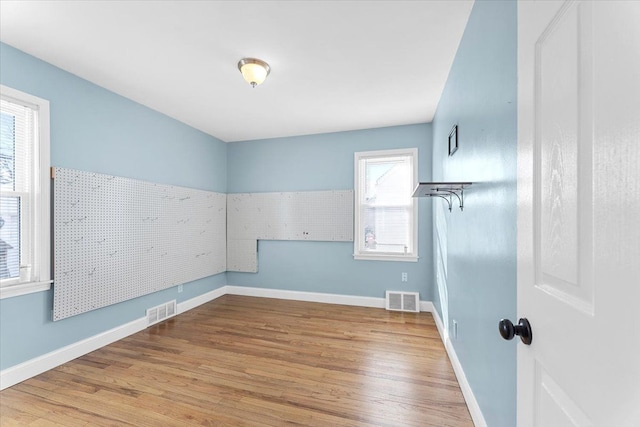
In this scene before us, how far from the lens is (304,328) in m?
3.37

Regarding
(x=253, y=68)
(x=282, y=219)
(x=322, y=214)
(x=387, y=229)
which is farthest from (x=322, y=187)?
(x=253, y=68)

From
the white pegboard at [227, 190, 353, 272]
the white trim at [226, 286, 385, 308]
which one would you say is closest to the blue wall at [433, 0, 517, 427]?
the white trim at [226, 286, 385, 308]

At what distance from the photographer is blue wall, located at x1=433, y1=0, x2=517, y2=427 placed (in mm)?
1251

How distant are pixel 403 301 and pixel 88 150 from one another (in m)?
4.09

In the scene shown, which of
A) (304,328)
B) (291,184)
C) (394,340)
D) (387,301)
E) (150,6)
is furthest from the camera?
(291,184)

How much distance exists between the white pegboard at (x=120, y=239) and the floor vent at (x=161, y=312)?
0.24m

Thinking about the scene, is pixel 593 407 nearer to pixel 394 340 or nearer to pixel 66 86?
pixel 394 340

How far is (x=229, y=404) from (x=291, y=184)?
3.19 m

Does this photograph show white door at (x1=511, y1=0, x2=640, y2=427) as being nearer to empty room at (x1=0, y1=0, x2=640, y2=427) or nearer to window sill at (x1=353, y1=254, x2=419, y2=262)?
empty room at (x1=0, y1=0, x2=640, y2=427)

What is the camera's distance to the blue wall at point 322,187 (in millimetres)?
4055

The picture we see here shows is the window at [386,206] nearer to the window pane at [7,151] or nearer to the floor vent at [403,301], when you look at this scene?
the floor vent at [403,301]

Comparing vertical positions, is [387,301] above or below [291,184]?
below

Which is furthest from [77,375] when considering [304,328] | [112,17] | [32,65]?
[112,17]

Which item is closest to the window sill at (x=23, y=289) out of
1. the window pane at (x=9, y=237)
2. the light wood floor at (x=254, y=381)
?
the window pane at (x=9, y=237)
